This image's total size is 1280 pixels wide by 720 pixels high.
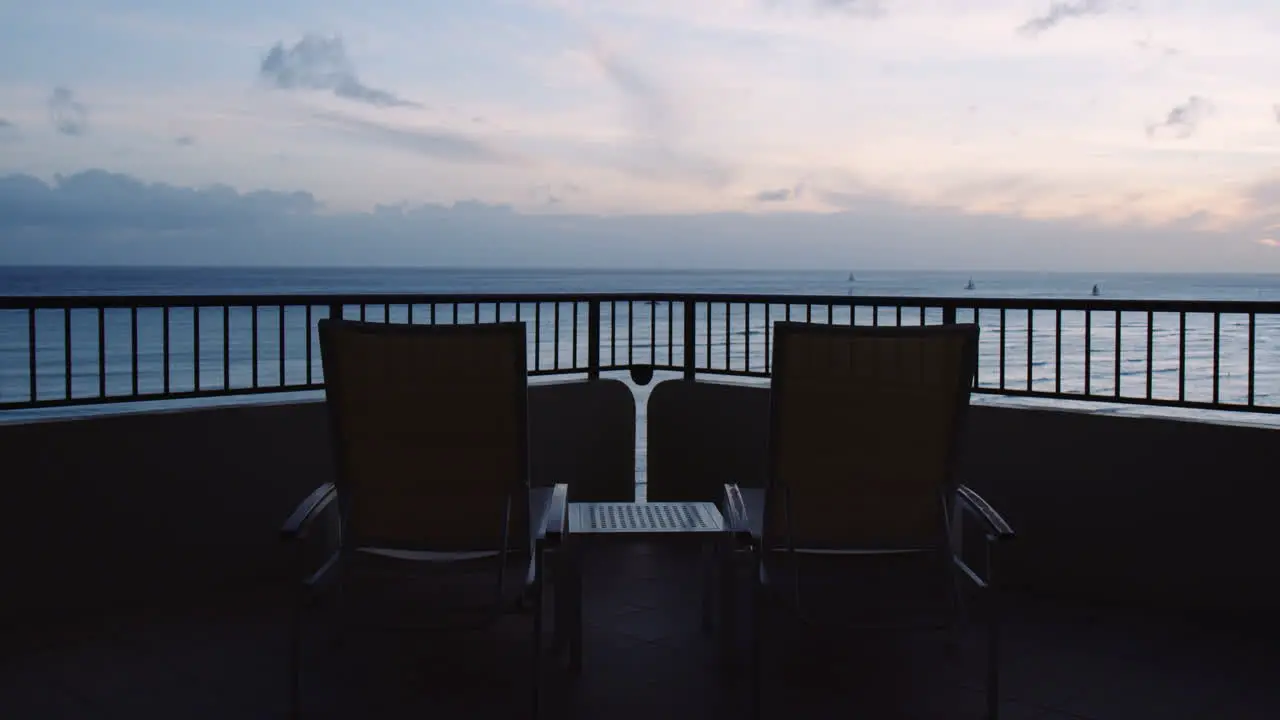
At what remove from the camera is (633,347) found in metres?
16.5

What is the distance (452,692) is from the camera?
3.13m

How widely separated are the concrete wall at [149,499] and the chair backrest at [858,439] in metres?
2.56

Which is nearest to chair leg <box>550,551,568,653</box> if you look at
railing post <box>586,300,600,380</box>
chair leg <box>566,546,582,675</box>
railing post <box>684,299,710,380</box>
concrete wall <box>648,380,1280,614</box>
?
chair leg <box>566,546,582,675</box>

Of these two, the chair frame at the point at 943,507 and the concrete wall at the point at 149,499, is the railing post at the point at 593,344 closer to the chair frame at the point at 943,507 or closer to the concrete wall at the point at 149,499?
the concrete wall at the point at 149,499

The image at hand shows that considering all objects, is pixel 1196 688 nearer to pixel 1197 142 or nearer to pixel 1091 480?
pixel 1091 480

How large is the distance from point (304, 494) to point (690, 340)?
230 centimetres

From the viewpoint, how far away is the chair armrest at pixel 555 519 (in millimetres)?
2795

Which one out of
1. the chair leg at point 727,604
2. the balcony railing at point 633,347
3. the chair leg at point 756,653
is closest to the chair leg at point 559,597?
the chair leg at point 727,604

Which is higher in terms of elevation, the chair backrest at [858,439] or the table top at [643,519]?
the chair backrest at [858,439]

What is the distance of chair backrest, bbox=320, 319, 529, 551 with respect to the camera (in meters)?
2.85

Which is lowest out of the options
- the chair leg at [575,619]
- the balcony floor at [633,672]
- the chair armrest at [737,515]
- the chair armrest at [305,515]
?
the balcony floor at [633,672]

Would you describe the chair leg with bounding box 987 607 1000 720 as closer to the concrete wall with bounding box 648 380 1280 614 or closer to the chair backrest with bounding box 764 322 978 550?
the chair backrest with bounding box 764 322 978 550

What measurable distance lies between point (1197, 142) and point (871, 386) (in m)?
11.9

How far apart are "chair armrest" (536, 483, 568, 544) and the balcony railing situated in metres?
1.41
